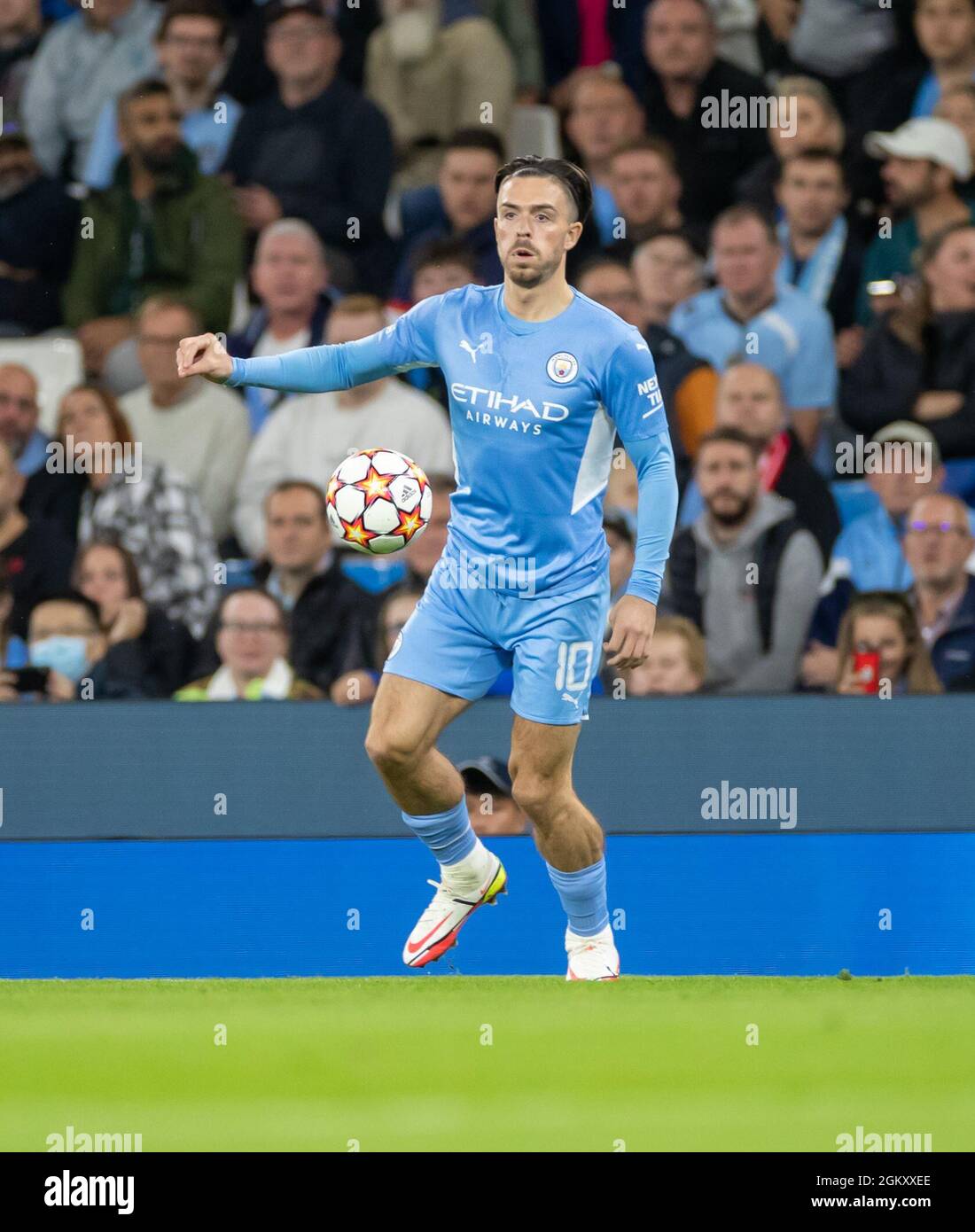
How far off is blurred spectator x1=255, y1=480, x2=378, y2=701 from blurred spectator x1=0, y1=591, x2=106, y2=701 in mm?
798

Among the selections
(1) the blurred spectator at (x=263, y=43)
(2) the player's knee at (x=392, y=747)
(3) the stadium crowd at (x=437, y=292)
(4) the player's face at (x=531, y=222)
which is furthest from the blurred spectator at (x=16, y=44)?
(2) the player's knee at (x=392, y=747)

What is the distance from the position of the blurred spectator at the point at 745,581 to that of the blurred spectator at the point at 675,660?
74 millimetres

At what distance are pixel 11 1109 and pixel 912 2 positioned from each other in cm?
701

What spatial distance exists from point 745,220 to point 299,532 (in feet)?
8.41

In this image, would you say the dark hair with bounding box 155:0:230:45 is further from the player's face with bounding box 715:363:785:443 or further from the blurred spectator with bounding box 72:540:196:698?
the player's face with bounding box 715:363:785:443

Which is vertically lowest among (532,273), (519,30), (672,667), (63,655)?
(672,667)

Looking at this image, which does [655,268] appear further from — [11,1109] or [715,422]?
[11,1109]

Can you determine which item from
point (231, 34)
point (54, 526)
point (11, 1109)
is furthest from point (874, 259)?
point (11, 1109)

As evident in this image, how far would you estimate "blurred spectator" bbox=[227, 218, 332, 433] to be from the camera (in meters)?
9.62

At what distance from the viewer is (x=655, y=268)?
374 inches

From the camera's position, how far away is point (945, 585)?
29.3 feet

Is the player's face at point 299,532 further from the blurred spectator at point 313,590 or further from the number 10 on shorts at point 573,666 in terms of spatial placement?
the number 10 on shorts at point 573,666

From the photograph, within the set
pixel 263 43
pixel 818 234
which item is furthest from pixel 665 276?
pixel 263 43

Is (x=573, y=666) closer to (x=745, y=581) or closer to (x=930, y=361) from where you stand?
(x=745, y=581)
